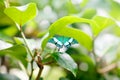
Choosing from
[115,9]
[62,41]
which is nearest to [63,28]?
[62,41]

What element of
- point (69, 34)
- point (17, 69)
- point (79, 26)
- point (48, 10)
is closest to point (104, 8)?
point (79, 26)

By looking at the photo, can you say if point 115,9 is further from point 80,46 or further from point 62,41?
point 62,41

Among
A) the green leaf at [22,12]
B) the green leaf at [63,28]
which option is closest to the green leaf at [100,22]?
the green leaf at [63,28]

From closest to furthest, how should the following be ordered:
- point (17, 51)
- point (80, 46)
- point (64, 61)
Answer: point (64, 61) < point (17, 51) < point (80, 46)

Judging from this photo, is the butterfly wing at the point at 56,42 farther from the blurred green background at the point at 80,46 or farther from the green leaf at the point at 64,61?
the blurred green background at the point at 80,46

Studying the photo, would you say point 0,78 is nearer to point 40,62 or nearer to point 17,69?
point 40,62

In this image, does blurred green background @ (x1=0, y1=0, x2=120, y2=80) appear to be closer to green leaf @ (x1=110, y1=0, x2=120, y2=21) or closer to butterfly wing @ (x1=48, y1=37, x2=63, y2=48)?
green leaf @ (x1=110, y1=0, x2=120, y2=21)
